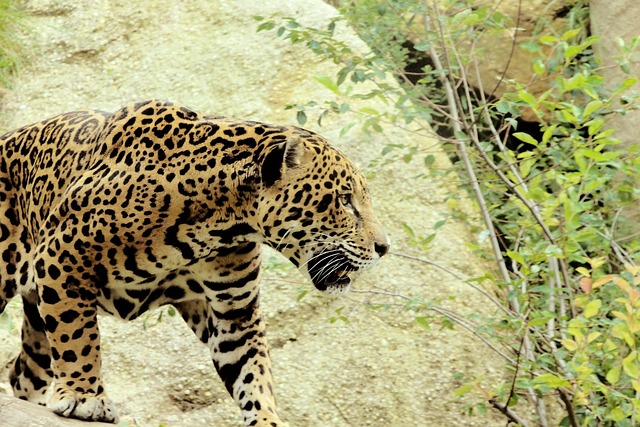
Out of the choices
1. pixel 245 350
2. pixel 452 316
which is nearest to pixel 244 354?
pixel 245 350

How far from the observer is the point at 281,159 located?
194 inches

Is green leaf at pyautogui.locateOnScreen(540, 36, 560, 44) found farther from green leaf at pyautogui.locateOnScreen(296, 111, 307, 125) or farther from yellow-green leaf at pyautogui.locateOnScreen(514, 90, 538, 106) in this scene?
green leaf at pyautogui.locateOnScreen(296, 111, 307, 125)

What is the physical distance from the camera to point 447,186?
9.02 metres

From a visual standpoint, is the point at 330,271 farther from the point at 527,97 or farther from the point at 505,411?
the point at 505,411

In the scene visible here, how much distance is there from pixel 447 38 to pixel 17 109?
515cm

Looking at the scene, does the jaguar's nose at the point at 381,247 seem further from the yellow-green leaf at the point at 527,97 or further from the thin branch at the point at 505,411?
the thin branch at the point at 505,411

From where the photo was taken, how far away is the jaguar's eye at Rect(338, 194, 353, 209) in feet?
16.5

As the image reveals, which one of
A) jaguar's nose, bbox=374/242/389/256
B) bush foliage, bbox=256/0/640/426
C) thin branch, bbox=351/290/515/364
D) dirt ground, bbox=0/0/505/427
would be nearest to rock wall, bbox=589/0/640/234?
bush foliage, bbox=256/0/640/426

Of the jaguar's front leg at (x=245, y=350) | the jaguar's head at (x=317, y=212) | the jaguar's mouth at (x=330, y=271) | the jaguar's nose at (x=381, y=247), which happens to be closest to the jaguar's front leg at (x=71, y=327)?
the jaguar's front leg at (x=245, y=350)

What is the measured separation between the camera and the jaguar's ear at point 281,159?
194 inches

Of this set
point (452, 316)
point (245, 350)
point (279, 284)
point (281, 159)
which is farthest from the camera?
point (279, 284)

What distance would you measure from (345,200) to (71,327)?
61.9 inches

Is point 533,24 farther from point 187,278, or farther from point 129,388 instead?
point 187,278

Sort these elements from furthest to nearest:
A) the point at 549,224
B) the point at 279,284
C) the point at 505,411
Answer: the point at 279,284 < the point at 505,411 < the point at 549,224
